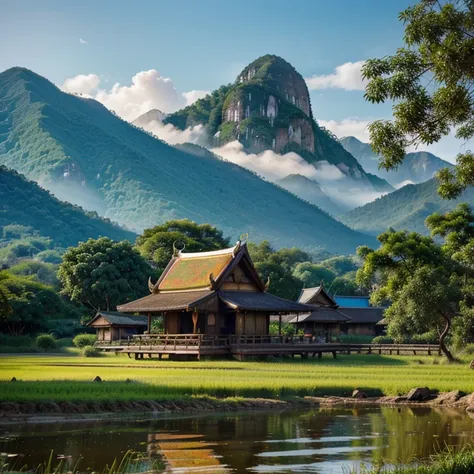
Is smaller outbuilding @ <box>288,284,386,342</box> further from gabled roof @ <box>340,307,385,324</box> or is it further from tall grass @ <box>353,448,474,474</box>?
tall grass @ <box>353,448,474,474</box>

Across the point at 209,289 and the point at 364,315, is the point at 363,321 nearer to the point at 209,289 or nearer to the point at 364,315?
the point at 364,315

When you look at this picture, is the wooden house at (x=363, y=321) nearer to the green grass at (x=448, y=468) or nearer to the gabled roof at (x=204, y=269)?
the gabled roof at (x=204, y=269)

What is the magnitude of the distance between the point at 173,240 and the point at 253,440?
77.4 metres

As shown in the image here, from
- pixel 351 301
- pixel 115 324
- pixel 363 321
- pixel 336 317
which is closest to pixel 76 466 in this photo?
pixel 115 324

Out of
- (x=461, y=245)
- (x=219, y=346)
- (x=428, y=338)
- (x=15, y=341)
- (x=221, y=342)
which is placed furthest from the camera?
(x=428, y=338)

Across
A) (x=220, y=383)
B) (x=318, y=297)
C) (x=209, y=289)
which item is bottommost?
(x=220, y=383)

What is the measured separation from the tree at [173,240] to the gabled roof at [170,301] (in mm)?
29417

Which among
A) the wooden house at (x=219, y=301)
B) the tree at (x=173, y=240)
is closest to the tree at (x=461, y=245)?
the wooden house at (x=219, y=301)

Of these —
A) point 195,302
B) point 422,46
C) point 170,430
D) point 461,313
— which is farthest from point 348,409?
point 195,302

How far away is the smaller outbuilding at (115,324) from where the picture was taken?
68.0 metres

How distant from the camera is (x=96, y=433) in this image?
19578mm

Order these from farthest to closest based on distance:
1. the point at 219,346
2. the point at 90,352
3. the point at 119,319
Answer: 1. the point at 119,319
2. the point at 90,352
3. the point at 219,346

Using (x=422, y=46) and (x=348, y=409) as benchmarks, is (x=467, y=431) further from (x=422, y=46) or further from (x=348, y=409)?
(x=422, y=46)

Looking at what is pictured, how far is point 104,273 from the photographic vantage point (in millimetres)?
77500
